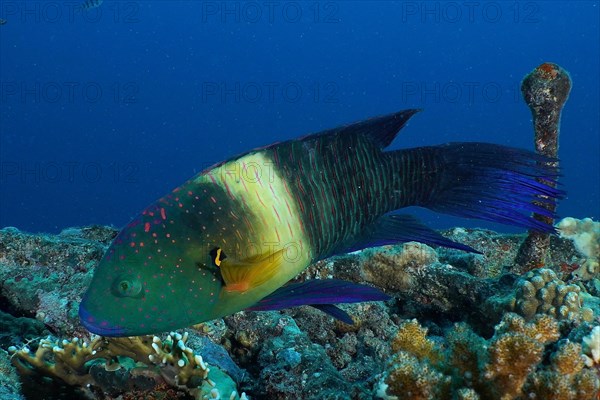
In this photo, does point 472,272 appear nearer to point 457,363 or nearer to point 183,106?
point 457,363

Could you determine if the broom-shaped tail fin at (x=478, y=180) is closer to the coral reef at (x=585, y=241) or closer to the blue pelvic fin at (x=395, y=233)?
the blue pelvic fin at (x=395, y=233)

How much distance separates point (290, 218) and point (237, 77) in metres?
149

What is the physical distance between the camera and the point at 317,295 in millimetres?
2449

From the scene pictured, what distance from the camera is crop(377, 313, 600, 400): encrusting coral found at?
6.93 feet

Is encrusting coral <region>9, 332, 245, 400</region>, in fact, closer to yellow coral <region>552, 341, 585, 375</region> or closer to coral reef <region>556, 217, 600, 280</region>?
yellow coral <region>552, 341, 585, 375</region>

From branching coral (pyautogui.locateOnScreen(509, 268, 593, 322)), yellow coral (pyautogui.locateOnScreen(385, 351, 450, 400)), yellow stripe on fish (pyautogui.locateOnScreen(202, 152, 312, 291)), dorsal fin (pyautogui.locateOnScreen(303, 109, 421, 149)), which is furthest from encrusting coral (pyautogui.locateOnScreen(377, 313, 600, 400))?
dorsal fin (pyautogui.locateOnScreen(303, 109, 421, 149))

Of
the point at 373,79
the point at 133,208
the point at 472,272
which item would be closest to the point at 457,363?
the point at 472,272

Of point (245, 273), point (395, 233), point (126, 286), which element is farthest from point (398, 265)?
point (126, 286)

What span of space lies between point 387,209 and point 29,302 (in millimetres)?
3120

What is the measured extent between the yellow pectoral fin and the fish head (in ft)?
0.22

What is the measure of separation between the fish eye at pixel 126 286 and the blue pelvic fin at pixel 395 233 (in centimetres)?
122

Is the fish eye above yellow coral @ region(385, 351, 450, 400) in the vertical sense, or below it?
above

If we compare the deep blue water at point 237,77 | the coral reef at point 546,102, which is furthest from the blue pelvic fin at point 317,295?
the deep blue water at point 237,77

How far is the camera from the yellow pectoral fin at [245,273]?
2.16 meters
